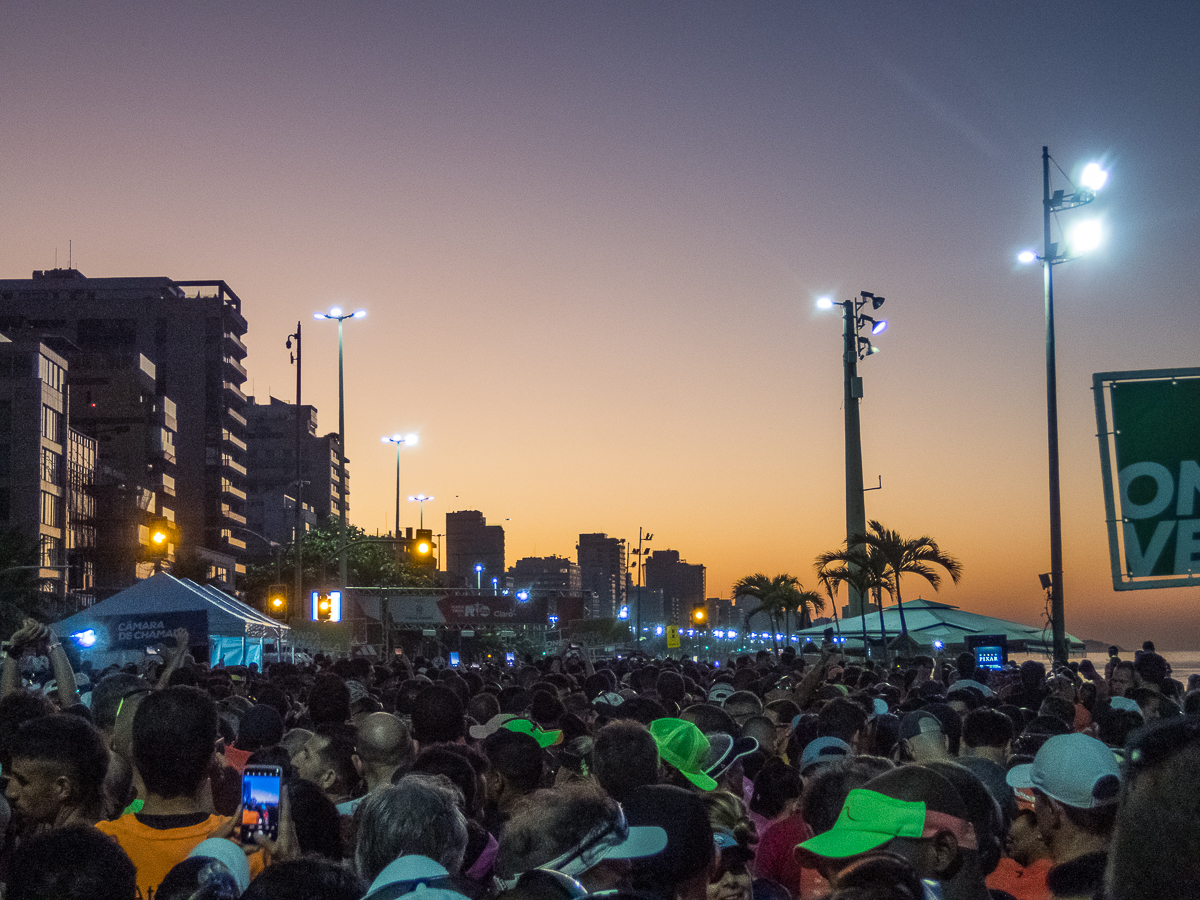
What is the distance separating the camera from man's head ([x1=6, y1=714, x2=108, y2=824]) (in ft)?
14.6

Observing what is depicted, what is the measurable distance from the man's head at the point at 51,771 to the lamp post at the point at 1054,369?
16.8m

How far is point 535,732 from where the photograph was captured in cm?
807

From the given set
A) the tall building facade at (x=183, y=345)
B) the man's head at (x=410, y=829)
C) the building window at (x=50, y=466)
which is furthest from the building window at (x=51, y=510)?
the man's head at (x=410, y=829)

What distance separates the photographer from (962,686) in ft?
38.9

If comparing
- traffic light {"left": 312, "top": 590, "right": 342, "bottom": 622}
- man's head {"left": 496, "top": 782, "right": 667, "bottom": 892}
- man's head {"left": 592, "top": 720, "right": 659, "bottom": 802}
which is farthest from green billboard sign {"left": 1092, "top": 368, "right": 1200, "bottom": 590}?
traffic light {"left": 312, "top": 590, "right": 342, "bottom": 622}

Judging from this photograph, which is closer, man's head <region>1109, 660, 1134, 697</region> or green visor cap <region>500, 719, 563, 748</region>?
green visor cap <region>500, 719, 563, 748</region>

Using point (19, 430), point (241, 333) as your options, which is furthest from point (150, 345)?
point (19, 430)

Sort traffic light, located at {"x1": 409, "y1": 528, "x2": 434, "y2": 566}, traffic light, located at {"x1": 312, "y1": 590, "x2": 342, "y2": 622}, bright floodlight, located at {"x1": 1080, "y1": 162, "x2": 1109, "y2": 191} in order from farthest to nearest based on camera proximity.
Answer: traffic light, located at {"x1": 409, "y1": 528, "x2": 434, "y2": 566}
traffic light, located at {"x1": 312, "y1": 590, "x2": 342, "y2": 622}
bright floodlight, located at {"x1": 1080, "y1": 162, "x2": 1109, "y2": 191}

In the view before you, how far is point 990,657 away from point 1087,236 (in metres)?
6.89

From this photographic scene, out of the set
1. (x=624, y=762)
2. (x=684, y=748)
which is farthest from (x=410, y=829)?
(x=684, y=748)

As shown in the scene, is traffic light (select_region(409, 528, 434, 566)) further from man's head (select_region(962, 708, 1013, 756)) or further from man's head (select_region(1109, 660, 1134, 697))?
man's head (select_region(962, 708, 1013, 756))

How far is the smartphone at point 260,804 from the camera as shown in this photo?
385 cm

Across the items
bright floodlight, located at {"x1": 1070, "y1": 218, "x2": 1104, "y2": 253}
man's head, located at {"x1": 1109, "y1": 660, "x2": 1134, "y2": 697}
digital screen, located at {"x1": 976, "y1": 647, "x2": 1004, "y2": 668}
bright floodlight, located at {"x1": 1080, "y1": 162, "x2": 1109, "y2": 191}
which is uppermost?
bright floodlight, located at {"x1": 1070, "y1": 218, "x2": 1104, "y2": 253}

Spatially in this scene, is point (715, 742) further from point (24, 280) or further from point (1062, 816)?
point (24, 280)
